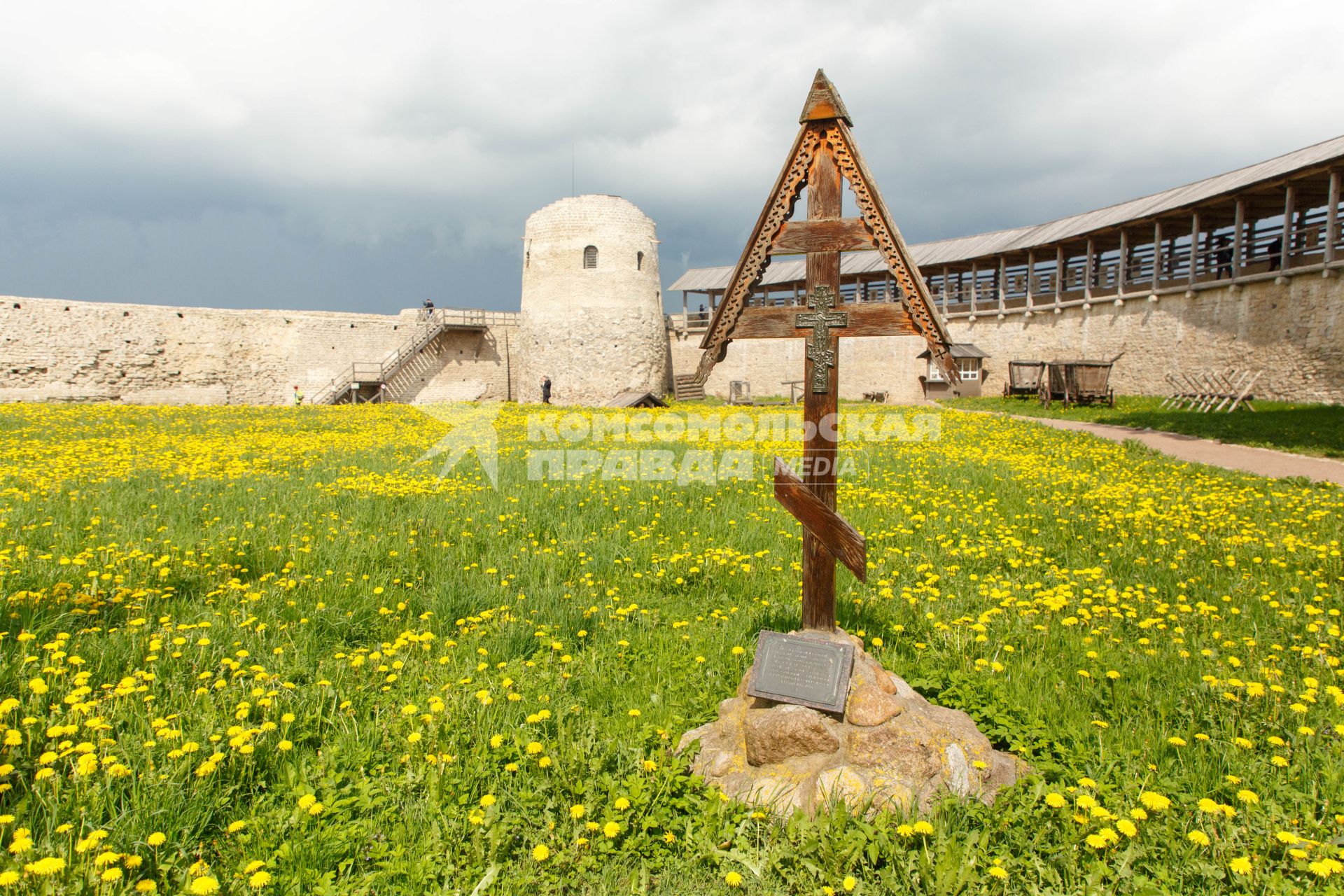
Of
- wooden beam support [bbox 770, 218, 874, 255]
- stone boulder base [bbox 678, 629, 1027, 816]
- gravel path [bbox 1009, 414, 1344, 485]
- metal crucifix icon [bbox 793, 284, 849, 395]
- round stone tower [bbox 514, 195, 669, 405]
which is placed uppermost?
round stone tower [bbox 514, 195, 669, 405]

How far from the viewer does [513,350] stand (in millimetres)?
32656

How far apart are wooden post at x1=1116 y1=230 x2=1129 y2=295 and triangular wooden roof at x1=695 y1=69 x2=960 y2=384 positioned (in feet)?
93.8

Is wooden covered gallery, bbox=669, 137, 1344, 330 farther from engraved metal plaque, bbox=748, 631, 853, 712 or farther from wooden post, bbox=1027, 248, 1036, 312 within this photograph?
engraved metal plaque, bbox=748, 631, 853, 712

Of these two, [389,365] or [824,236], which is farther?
[389,365]

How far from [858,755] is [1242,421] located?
60.6 feet

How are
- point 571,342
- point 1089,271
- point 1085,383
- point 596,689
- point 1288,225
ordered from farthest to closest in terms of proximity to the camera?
point 1089,271 < point 571,342 < point 1085,383 < point 1288,225 < point 596,689

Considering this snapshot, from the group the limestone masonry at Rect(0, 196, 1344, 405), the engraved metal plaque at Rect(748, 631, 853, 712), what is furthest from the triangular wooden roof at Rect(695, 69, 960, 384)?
the limestone masonry at Rect(0, 196, 1344, 405)

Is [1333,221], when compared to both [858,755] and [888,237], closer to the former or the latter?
[888,237]

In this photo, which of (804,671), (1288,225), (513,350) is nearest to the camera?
(804,671)

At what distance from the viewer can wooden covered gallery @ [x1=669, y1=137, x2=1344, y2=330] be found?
20062 mm

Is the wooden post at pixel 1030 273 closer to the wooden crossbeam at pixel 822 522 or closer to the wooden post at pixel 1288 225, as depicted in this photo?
the wooden post at pixel 1288 225

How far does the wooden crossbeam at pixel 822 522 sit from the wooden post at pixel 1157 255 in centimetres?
2788

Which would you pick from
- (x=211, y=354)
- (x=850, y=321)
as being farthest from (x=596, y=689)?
(x=211, y=354)

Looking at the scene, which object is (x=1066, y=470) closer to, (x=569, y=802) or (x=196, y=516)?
(x=569, y=802)
